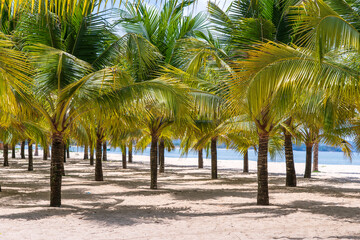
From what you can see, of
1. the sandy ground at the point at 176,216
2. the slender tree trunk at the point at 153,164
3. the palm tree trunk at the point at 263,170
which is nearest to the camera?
the sandy ground at the point at 176,216

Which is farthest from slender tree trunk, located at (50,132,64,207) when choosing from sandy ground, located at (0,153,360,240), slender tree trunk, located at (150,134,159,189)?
slender tree trunk, located at (150,134,159,189)

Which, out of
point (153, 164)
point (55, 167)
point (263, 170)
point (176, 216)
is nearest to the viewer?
point (176, 216)

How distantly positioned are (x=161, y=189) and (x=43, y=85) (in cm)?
661

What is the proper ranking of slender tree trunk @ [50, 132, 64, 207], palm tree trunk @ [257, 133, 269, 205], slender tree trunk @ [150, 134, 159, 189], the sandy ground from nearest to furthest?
the sandy ground < slender tree trunk @ [50, 132, 64, 207] < palm tree trunk @ [257, 133, 269, 205] < slender tree trunk @ [150, 134, 159, 189]

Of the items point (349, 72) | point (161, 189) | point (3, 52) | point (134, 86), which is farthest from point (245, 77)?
point (161, 189)

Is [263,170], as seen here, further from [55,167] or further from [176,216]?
[55,167]

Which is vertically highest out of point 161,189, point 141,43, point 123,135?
point 141,43

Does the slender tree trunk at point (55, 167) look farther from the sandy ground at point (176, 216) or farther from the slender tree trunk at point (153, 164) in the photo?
the slender tree trunk at point (153, 164)

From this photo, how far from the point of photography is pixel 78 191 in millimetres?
12391

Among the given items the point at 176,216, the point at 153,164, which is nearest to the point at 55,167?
the point at 176,216

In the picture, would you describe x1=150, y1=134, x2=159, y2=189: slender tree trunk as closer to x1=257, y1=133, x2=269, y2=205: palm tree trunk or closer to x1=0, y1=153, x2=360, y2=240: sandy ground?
x1=0, y1=153, x2=360, y2=240: sandy ground

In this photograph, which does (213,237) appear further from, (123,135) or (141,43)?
(123,135)

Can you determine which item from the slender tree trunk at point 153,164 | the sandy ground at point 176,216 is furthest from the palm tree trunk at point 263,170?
the slender tree trunk at point 153,164

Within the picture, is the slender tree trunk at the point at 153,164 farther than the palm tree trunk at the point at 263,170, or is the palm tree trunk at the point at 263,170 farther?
the slender tree trunk at the point at 153,164
